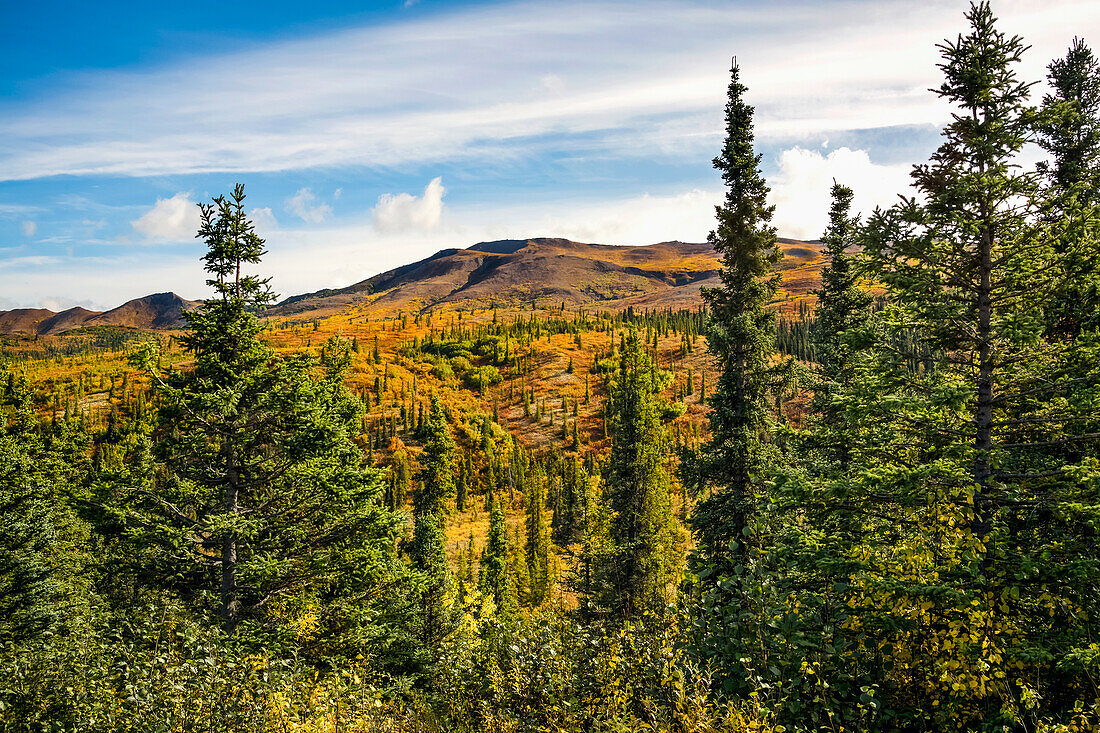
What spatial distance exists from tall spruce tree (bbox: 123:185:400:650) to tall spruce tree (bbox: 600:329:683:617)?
14.4 m

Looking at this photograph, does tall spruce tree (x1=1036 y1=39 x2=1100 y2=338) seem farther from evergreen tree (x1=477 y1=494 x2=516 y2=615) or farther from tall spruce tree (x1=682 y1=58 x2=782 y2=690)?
evergreen tree (x1=477 y1=494 x2=516 y2=615)

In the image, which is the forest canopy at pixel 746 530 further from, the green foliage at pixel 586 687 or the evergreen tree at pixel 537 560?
the evergreen tree at pixel 537 560

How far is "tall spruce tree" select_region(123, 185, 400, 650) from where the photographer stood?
11531 millimetres

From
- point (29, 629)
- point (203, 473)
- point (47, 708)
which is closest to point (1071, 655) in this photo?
point (47, 708)

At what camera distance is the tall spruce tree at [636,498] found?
24.8m

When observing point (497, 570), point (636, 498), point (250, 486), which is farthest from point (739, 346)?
point (497, 570)

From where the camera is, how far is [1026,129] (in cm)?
819

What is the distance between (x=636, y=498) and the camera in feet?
81.9

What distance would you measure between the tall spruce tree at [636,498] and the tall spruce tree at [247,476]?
1440cm

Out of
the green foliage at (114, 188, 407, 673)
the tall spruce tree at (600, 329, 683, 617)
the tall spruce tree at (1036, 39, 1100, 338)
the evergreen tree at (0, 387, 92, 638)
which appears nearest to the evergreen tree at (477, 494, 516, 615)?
the tall spruce tree at (600, 329, 683, 617)

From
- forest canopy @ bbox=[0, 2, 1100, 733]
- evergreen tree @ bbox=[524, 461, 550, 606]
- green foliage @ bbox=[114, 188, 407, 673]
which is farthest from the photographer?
evergreen tree @ bbox=[524, 461, 550, 606]

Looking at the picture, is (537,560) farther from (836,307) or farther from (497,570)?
(836,307)

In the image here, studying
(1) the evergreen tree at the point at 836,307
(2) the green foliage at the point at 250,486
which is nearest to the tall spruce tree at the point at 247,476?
(2) the green foliage at the point at 250,486

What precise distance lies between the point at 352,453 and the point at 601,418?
118769 mm
